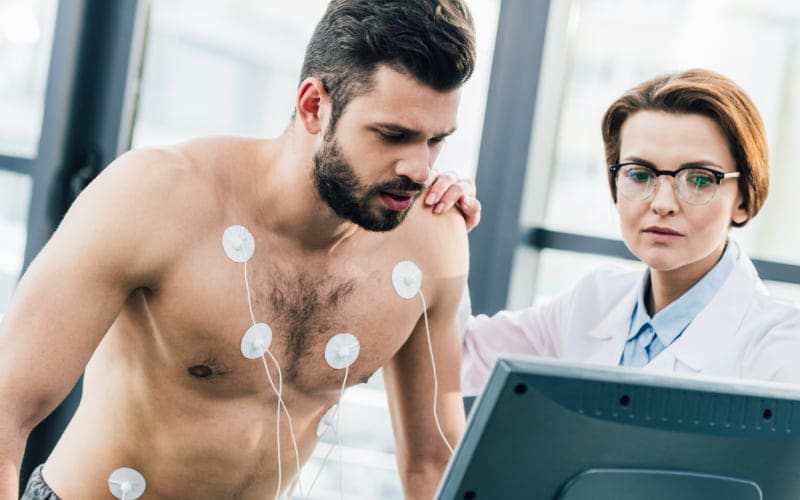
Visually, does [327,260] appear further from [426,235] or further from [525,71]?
[525,71]

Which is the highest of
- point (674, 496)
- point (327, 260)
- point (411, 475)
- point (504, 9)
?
point (504, 9)

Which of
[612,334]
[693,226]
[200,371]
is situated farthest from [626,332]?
[200,371]

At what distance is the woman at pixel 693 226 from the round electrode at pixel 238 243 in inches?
16.4

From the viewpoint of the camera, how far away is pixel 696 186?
1566 mm

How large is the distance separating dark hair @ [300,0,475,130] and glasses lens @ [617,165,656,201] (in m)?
0.36

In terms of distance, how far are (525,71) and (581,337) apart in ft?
2.91

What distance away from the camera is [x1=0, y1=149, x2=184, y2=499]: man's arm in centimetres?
123

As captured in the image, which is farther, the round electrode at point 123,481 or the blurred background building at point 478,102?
the blurred background building at point 478,102

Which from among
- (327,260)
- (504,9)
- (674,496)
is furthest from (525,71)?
(674,496)

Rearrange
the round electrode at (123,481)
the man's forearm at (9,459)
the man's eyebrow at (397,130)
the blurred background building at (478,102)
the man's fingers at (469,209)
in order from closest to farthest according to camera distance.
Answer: the man's forearm at (9,459) → the man's eyebrow at (397,130) → the round electrode at (123,481) → the man's fingers at (469,209) → the blurred background building at (478,102)

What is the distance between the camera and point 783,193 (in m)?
2.29

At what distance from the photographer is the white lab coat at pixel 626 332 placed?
4.91 ft

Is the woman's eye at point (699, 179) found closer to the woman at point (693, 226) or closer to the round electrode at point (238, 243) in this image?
the woman at point (693, 226)

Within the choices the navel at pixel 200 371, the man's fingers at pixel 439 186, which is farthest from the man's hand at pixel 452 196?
the navel at pixel 200 371
